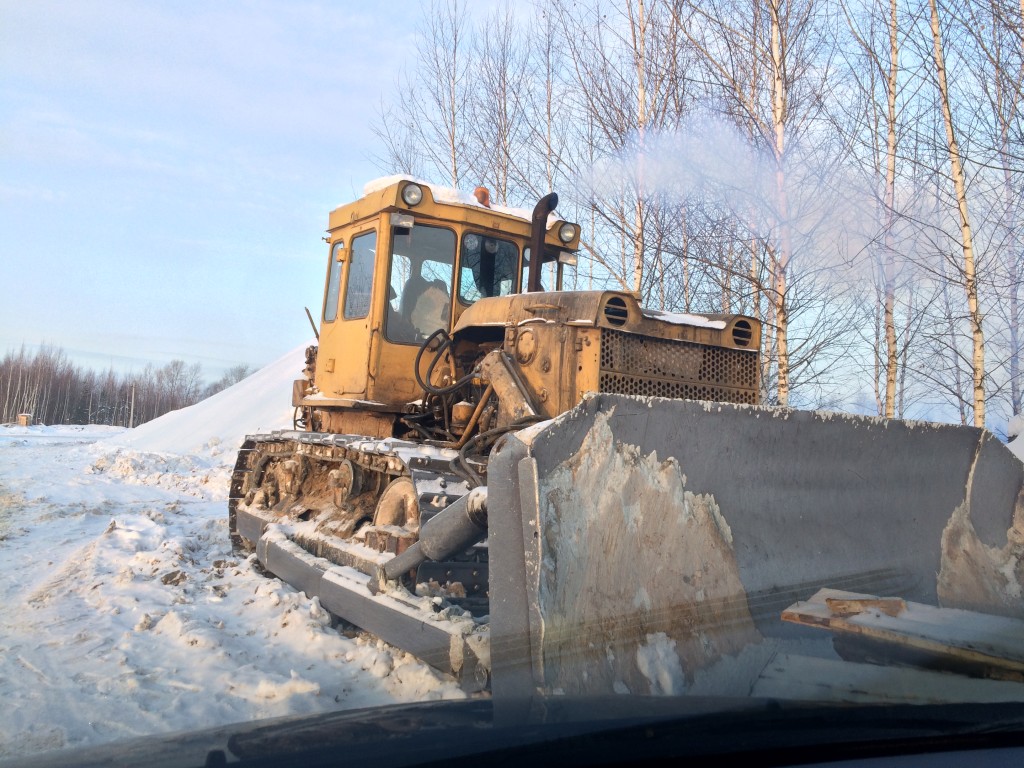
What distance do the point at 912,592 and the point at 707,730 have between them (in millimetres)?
2356

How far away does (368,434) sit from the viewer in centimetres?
602

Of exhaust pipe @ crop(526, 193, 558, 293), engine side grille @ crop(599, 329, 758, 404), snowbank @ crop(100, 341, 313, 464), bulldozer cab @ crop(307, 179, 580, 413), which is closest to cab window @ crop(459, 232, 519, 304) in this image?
bulldozer cab @ crop(307, 179, 580, 413)

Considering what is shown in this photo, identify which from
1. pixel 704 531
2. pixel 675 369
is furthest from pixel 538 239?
pixel 704 531

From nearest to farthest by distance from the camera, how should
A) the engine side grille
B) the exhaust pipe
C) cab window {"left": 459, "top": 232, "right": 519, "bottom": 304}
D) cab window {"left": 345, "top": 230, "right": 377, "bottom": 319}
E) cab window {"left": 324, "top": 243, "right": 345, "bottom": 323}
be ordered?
the engine side grille → the exhaust pipe → cab window {"left": 459, "top": 232, "right": 519, "bottom": 304} → cab window {"left": 345, "top": 230, "right": 377, "bottom": 319} → cab window {"left": 324, "top": 243, "right": 345, "bottom": 323}

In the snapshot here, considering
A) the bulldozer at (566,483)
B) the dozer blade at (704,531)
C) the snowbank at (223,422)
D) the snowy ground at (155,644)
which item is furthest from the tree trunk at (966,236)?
the snowbank at (223,422)

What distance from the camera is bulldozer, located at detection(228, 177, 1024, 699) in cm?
275

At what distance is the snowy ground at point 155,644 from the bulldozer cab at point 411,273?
158 cm

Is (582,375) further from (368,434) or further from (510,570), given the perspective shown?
(368,434)

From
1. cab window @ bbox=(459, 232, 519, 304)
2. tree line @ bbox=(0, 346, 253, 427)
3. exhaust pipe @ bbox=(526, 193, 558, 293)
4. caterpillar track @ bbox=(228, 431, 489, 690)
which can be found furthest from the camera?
tree line @ bbox=(0, 346, 253, 427)

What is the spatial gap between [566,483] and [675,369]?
1936 mm

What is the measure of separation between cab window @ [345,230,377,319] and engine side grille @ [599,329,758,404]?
87.0 inches

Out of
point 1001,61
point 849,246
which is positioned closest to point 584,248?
point 849,246

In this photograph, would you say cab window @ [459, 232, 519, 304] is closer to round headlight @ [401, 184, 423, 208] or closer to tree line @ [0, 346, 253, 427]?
round headlight @ [401, 184, 423, 208]

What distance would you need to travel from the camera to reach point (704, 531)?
3.11 meters
